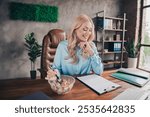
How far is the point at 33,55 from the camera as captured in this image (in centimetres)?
317

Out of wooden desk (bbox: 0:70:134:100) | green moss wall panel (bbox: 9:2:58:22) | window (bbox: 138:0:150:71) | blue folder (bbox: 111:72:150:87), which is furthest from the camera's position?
window (bbox: 138:0:150:71)

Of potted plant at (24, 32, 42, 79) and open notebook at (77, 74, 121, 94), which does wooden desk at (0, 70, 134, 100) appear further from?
potted plant at (24, 32, 42, 79)

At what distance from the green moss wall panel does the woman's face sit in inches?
85.8

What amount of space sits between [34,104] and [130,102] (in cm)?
48

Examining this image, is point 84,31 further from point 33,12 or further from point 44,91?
point 33,12

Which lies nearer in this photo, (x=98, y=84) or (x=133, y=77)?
(x=98, y=84)

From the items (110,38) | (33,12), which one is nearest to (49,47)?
(33,12)

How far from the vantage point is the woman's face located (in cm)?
138

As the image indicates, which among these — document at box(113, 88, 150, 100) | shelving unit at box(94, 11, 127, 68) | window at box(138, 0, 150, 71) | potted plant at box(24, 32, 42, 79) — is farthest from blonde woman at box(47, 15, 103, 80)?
window at box(138, 0, 150, 71)

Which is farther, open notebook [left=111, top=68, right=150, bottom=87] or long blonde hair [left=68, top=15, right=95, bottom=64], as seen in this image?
long blonde hair [left=68, top=15, right=95, bottom=64]

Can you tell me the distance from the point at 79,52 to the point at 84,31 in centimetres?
19

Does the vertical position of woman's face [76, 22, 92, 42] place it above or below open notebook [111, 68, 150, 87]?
above

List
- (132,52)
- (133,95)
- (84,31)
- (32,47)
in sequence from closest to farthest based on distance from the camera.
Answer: (133,95) < (84,31) < (32,47) < (132,52)

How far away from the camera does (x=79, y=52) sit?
144 cm
